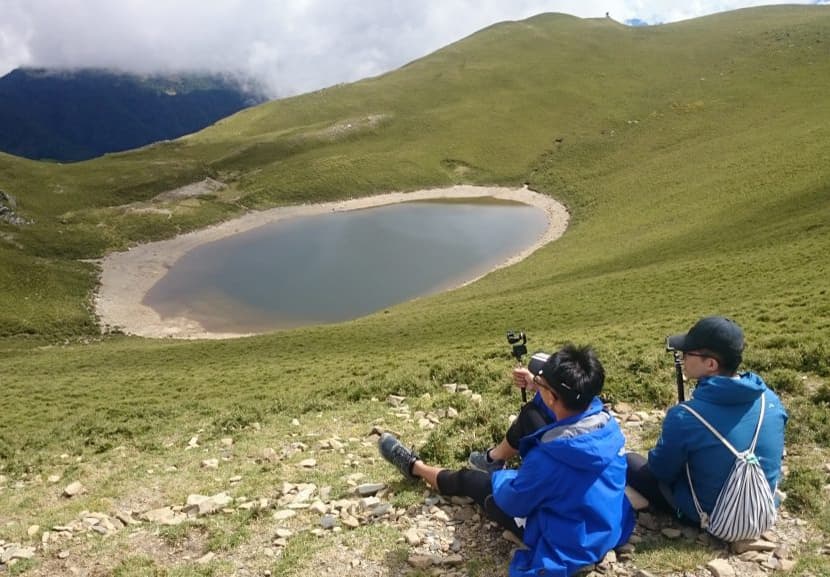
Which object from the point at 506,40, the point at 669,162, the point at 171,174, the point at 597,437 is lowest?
the point at 597,437

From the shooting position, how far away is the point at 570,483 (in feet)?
20.2

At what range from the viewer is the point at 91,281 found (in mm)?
71312

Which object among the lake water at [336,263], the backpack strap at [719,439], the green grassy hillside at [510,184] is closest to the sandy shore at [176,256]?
the lake water at [336,263]

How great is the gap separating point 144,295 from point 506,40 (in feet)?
548

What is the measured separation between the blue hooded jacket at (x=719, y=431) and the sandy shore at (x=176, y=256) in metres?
52.3

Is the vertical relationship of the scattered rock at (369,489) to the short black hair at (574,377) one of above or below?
below

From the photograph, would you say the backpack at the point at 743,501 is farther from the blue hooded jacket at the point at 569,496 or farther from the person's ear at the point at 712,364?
the blue hooded jacket at the point at 569,496

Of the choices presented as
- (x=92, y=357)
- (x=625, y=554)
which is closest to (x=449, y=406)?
(x=625, y=554)

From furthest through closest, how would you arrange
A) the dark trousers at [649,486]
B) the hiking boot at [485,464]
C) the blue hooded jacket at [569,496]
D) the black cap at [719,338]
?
the hiking boot at [485,464], the dark trousers at [649,486], the black cap at [719,338], the blue hooded jacket at [569,496]

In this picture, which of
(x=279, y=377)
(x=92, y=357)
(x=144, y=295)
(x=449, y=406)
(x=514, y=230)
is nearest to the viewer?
(x=449, y=406)

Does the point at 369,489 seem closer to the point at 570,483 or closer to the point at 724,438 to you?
the point at 570,483

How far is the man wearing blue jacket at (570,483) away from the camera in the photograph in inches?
241

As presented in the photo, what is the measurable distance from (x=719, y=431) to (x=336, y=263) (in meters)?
70.8

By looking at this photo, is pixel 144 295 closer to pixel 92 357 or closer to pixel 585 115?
pixel 92 357
